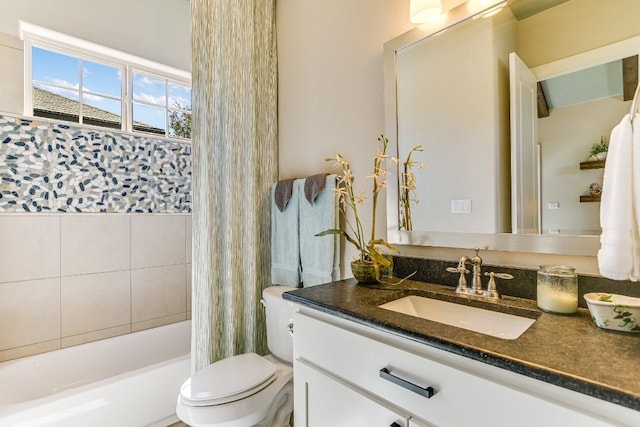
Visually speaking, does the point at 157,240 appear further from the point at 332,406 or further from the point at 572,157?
the point at 572,157

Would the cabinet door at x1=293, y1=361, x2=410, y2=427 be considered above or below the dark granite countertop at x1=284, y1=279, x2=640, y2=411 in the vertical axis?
below

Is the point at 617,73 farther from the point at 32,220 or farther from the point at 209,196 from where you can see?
the point at 32,220

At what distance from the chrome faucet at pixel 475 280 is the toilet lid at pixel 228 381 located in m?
0.90

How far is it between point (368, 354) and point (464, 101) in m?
0.98

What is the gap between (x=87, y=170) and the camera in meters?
2.12

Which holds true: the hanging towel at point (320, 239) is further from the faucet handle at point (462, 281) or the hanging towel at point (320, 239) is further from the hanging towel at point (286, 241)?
the faucet handle at point (462, 281)

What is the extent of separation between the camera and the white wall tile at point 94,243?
2.04m

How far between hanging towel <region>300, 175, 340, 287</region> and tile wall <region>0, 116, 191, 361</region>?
135cm

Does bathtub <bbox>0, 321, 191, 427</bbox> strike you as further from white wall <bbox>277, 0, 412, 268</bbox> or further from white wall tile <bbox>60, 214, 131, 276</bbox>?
white wall <bbox>277, 0, 412, 268</bbox>

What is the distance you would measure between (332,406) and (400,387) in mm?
278

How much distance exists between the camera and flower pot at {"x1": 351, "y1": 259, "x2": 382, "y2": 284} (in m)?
1.23

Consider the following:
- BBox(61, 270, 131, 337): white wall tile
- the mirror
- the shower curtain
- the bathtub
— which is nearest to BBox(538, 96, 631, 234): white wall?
the mirror

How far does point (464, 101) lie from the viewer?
1186 millimetres

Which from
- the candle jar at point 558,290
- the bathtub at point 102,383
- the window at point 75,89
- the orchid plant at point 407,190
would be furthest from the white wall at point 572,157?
the window at point 75,89
